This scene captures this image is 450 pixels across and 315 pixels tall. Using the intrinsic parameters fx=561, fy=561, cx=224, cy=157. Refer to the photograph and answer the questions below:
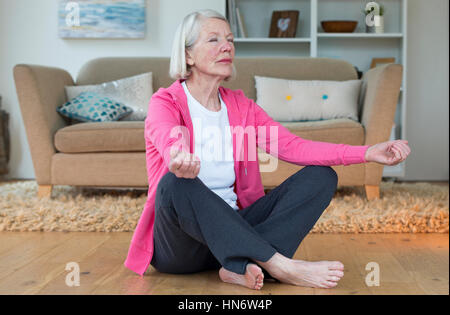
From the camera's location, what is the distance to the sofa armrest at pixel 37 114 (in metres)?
2.94

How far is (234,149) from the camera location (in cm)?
154

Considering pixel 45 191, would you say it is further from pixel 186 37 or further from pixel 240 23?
pixel 240 23

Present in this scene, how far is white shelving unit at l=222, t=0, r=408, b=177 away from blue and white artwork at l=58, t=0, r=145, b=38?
0.79 metres

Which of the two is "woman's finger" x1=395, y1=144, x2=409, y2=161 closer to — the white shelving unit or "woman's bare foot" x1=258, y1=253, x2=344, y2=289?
"woman's bare foot" x1=258, y1=253, x2=344, y2=289

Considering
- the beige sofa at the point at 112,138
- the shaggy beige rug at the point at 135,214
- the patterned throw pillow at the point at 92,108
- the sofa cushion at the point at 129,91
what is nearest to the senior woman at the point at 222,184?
the shaggy beige rug at the point at 135,214

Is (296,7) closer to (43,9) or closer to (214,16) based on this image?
(43,9)

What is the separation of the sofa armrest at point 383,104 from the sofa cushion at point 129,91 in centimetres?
128

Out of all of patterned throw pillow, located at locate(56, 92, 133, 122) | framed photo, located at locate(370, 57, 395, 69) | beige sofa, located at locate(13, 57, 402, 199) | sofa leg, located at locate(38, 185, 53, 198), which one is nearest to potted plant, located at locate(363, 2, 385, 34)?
framed photo, located at locate(370, 57, 395, 69)

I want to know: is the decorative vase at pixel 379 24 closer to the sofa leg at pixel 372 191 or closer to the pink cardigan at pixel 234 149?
the sofa leg at pixel 372 191

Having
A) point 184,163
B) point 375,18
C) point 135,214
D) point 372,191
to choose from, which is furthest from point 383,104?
point 184,163

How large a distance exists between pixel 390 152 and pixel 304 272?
0.37 metres

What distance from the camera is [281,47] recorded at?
4441 mm
